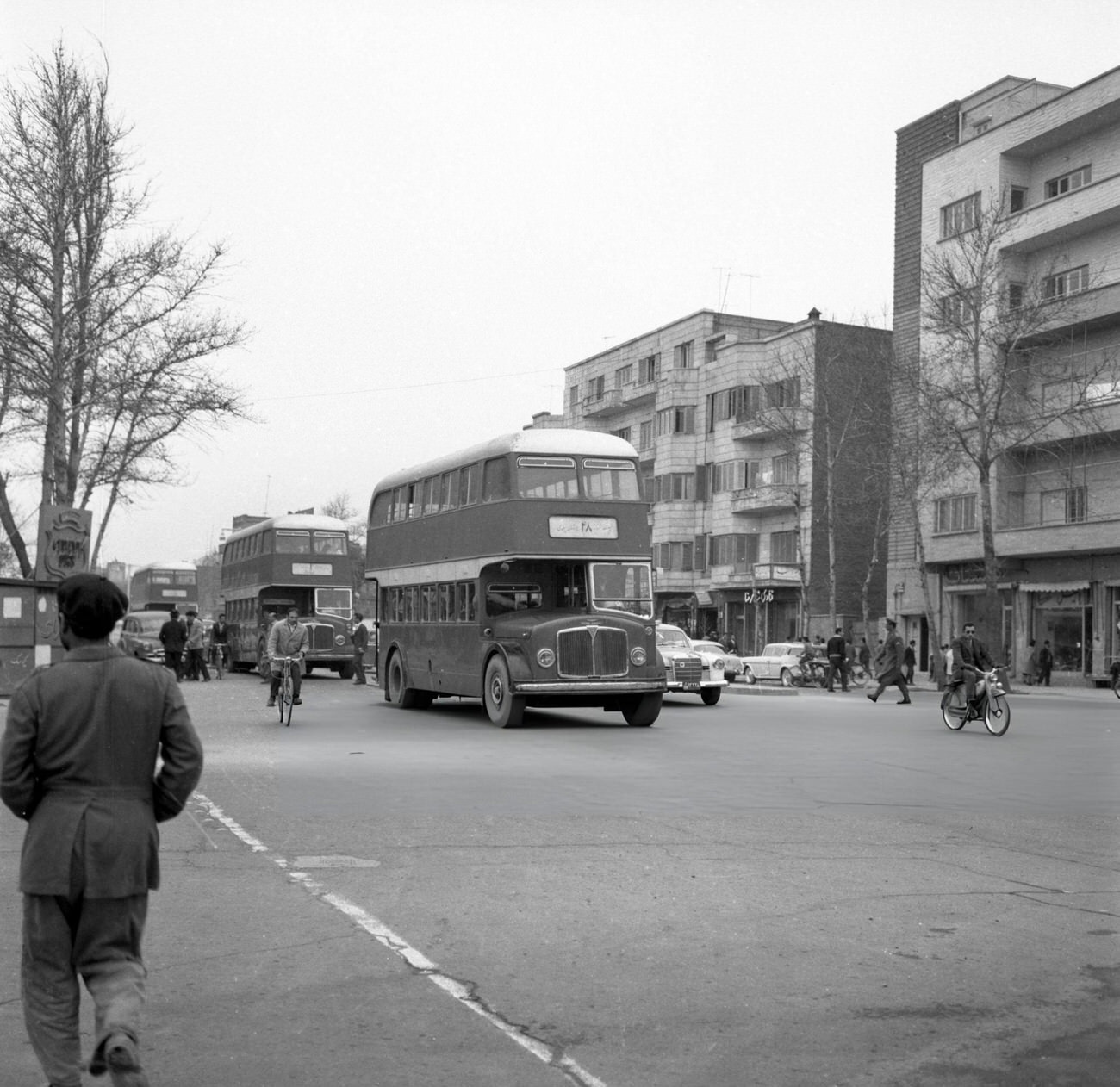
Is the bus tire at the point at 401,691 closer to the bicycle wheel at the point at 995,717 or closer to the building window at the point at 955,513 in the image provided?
the bicycle wheel at the point at 995,717

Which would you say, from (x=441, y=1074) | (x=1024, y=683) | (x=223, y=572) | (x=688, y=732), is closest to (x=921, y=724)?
(x=688, y=732)

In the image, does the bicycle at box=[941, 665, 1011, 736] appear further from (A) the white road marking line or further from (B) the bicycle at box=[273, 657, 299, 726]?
(A) the white road marking line

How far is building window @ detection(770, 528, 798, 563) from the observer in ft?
218

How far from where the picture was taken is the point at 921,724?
81.1ft

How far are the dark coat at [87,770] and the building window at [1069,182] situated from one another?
46213mm

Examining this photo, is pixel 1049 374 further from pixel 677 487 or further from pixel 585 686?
pixel 677 487

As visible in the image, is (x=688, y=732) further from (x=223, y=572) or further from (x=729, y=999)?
(x=223, y=572)

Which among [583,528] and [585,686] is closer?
[585,686]

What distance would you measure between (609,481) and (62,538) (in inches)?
317

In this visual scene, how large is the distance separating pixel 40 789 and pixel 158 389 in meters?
30.7

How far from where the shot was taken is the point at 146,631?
156 feet

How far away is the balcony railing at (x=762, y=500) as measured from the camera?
214 feet

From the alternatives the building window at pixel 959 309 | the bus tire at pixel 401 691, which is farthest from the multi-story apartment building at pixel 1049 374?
the bus tire at pixel 401 691

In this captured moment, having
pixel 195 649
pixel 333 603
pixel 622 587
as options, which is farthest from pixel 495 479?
pixel 333 603
